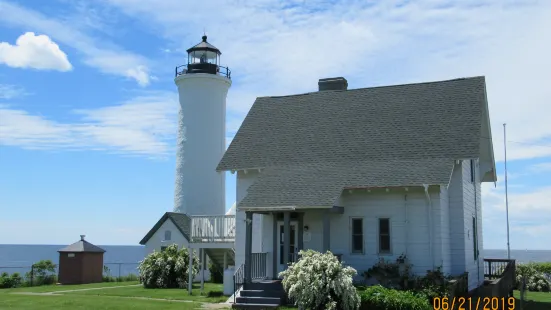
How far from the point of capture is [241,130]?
27.2m

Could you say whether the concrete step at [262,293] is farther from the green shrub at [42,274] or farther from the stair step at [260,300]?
the green shrub at [42,274]

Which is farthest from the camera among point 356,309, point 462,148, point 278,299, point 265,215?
point 265,215

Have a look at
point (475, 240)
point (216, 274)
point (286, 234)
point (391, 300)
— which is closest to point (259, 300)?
point (286, 234)

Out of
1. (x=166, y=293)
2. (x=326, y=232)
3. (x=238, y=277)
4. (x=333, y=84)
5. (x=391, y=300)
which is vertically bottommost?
(x=166, y=293)

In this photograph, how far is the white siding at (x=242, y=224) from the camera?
2416 centimetres

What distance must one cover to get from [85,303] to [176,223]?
43.4 feet

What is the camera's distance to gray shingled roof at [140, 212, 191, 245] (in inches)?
1342

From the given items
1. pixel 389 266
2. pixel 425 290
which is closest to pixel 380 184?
pixel 389 266

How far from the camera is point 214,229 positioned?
26.0 meters

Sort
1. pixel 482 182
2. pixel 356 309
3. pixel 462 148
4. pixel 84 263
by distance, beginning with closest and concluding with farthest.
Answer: pixel 356 309 → pixel 462 148 → pixel 482 182 → pixel 84 263

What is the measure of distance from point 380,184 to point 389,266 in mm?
Answer: 2721

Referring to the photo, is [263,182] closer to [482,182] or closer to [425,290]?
[425,290]

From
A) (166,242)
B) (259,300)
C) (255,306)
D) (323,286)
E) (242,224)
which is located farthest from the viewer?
(166,242)
